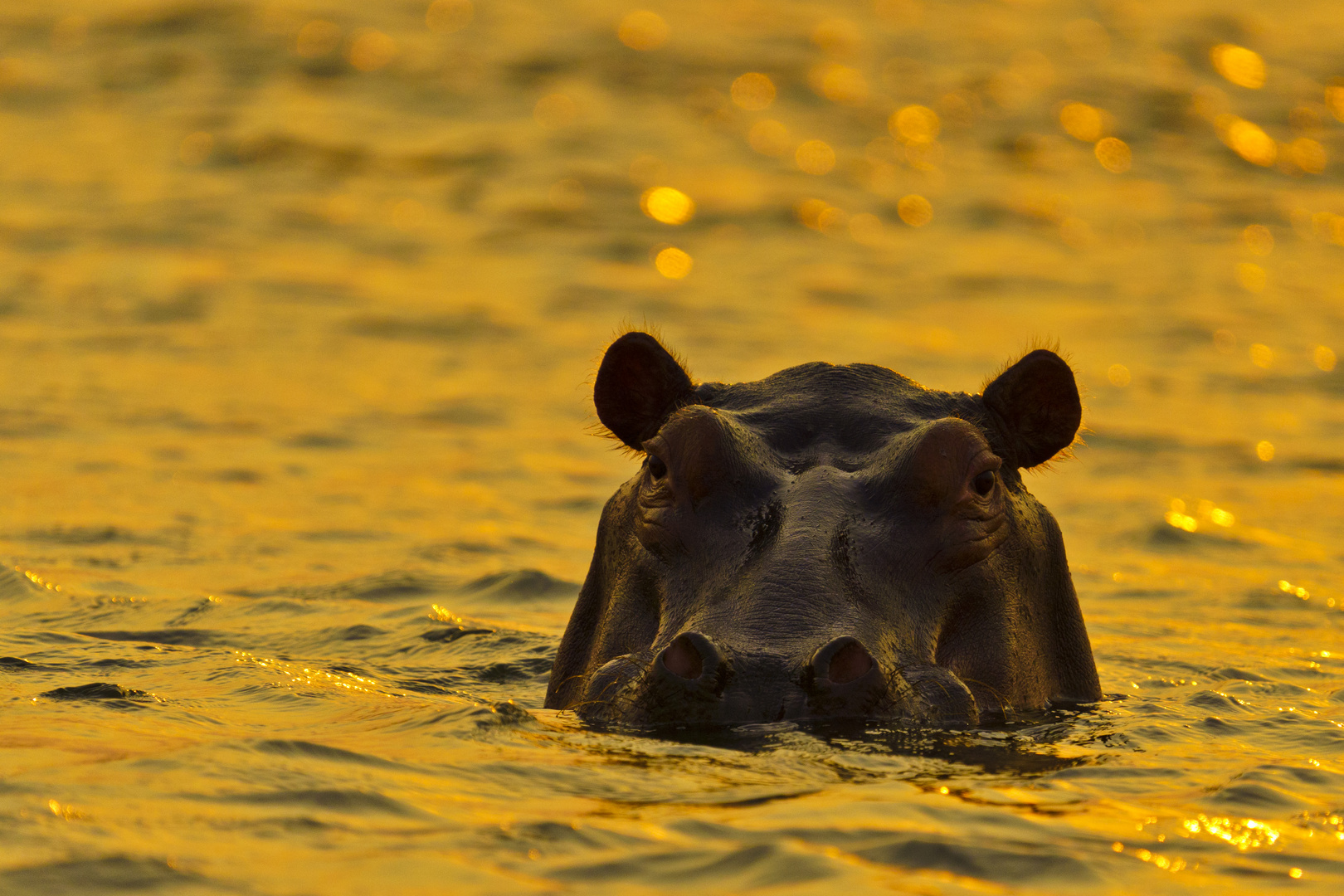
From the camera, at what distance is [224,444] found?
1706cm

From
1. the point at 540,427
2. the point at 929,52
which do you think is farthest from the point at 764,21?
the point at 540,427

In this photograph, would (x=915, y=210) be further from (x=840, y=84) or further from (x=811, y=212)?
(x=840, y=84)

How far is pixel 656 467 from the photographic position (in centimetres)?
684

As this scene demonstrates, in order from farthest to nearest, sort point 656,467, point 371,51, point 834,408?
point 371,51
point 834,408
point 656,467

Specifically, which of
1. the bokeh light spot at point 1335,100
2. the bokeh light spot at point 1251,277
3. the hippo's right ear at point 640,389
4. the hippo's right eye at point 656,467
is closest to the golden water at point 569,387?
the bokeh light spot at point 1251,277

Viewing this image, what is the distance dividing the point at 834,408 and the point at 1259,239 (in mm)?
25105

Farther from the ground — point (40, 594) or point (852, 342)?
point (852, 342)

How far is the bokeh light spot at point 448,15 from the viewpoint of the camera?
125 ft

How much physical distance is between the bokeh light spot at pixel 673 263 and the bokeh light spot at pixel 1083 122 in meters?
10.7

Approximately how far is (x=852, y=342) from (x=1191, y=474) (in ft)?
18.5

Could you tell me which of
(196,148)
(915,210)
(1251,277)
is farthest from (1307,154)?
(196,148)

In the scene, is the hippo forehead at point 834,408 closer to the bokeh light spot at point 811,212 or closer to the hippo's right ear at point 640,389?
the hippo's right ear at point 640,389

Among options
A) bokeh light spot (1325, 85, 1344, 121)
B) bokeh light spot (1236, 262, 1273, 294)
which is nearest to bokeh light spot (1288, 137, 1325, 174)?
bokeh light spot (1325, 85, 1344, 121)

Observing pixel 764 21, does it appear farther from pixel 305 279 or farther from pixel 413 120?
pixel 305 279
